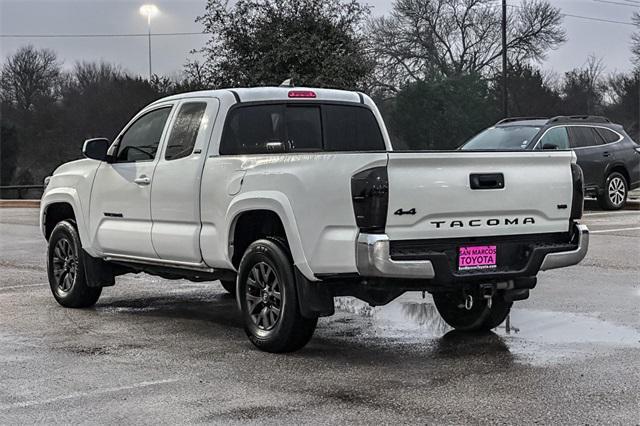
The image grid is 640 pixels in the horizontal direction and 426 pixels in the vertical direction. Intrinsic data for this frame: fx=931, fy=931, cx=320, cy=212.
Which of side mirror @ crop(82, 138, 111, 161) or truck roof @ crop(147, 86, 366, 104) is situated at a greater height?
truck roof @ crop(147, 86, 366, 104)

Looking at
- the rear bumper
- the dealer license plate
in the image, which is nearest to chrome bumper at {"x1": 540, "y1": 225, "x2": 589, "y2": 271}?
the rear bumper

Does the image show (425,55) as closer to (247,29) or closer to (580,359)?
(247,29)

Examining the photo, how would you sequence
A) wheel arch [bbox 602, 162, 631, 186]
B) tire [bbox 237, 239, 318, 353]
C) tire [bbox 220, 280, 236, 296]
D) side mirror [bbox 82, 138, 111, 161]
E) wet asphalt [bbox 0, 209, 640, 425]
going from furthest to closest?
1. wheel arch [bbox 602, 162, 631, 186]
2. tire [bbox 220, 280, 236, 296]
3. side mirror [bbox 82, 138, 111, 161]
4. tire [bbox 237, 239, 318, 353]
5. wet asphalt [bbox 0, 209, 640, 425]

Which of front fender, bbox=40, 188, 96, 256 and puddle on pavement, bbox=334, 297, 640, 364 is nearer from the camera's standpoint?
puddle on pavement, bbox=334, 297, 640, 364

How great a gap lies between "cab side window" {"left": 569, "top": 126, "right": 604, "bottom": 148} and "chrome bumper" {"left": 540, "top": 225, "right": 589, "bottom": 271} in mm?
12624

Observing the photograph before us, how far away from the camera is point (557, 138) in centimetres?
1891

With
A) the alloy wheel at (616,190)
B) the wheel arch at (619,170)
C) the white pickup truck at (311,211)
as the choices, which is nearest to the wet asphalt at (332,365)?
the white pickup truck at (311,211)

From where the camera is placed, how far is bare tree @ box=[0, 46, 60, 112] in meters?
59.8

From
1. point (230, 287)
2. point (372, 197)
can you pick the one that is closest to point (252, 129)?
point (372, 197)

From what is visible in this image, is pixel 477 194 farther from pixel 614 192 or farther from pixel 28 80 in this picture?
pixel 28 80

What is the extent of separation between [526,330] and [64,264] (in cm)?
466

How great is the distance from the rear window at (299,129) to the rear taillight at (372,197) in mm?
1825

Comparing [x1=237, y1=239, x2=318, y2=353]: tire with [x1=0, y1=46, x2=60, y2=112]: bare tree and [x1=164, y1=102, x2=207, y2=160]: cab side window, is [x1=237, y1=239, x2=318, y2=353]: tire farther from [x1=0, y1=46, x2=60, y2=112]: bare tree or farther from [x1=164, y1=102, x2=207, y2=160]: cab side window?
[x1=0, y1=46, x2=60, y2=112]: bare tree

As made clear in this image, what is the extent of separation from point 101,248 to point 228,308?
4.49 ft
